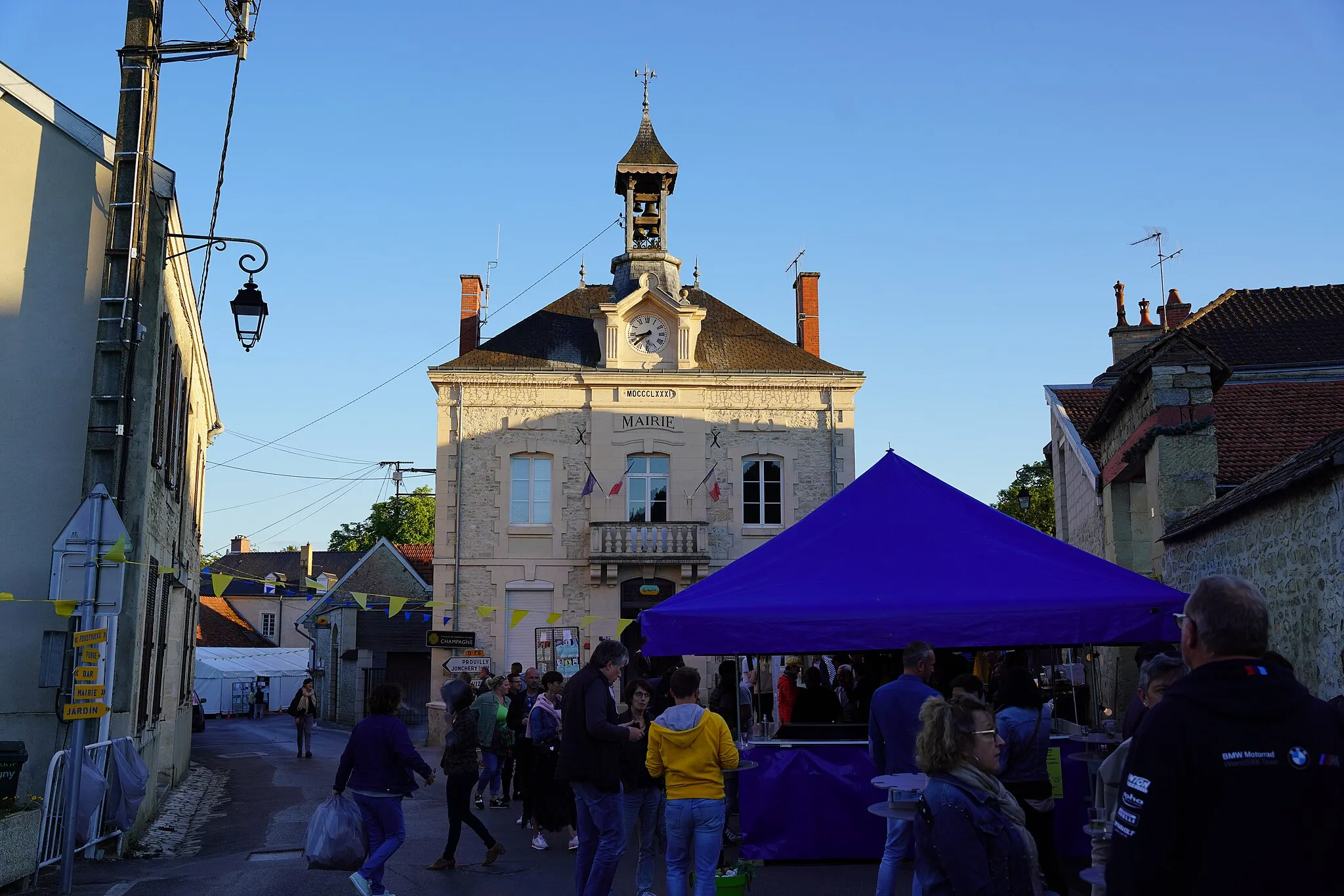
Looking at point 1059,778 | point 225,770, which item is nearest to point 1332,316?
point 1059,778

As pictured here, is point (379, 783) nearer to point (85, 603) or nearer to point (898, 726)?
point (898, 726)

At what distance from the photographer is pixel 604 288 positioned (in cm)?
3262

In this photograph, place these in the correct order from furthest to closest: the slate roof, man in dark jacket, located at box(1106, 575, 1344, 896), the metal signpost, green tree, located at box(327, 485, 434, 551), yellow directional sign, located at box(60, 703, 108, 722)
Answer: green tree, located at box(327, 485, 434, 551), the slate roof, yellow directional sign, located at box(60, 703, 108, 722), the metal signpost, man in dark jacket, located at box(1106, 575, 1344, 896)

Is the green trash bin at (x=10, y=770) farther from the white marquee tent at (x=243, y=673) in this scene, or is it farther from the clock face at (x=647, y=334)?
the white marquee tent at (x=243, y=673)

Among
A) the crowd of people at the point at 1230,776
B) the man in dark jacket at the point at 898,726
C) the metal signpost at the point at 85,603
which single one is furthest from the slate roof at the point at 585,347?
the crowd of people at the point at 1230,776

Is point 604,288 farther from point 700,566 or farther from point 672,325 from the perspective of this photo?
point 700,566

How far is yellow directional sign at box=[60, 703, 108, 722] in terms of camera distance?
9.63m

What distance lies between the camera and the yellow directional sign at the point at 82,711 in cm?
963

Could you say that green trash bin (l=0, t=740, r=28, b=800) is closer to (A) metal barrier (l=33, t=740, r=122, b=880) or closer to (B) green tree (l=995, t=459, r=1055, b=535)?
(A) metal barrier (l=33, t=740, r=122, b=880)

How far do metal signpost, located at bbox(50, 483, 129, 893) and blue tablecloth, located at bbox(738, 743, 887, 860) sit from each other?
5.32m

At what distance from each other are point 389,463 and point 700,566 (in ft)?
71.1

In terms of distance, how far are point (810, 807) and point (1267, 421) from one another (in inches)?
324

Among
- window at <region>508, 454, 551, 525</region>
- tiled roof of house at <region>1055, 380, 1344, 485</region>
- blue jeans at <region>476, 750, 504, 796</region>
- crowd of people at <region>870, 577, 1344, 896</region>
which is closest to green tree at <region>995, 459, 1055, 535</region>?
window at <region>508, 454, 551, 525</region>

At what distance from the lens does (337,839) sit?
7934mm
